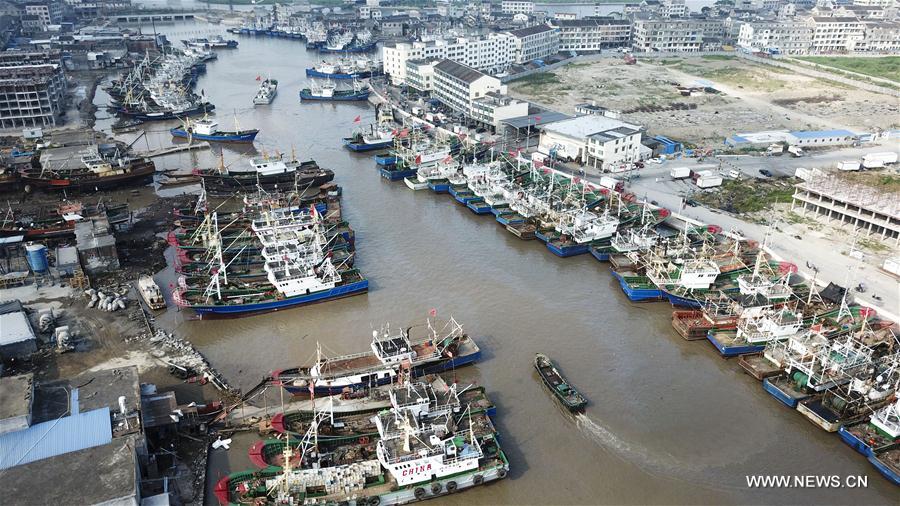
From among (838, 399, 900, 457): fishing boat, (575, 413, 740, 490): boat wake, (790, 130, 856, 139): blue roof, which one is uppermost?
(790, 130, 856, 139): blue roof

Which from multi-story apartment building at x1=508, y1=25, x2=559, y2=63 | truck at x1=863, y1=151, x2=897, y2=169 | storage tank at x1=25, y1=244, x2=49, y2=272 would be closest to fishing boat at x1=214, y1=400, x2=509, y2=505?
storage tank at x1=25, y1=244, x2=49, y2=272

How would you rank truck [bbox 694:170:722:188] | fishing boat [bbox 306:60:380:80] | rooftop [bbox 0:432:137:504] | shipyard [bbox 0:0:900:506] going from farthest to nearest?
fishing boat [bbox 306:60:380:80]
truck [bbox 694:170:722:188]
shipyard [bbox 0:0:900:506]
rooftop [bbox 0:432:137:504]

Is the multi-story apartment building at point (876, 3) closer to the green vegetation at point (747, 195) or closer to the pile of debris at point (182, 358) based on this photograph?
the green vegetation at point (747, 195)

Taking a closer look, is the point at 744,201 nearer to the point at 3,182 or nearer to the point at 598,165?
the point at 598,165

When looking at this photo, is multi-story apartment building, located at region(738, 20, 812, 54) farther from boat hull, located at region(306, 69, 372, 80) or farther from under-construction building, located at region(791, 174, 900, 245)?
under-construction building, located at region(791, 174, 900, 245)

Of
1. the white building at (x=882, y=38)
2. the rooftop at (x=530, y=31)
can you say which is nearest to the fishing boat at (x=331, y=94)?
the rooftop at (x=530, y=31)

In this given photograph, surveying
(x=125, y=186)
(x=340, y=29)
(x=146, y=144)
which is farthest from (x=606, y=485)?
(x=340, y=29)
